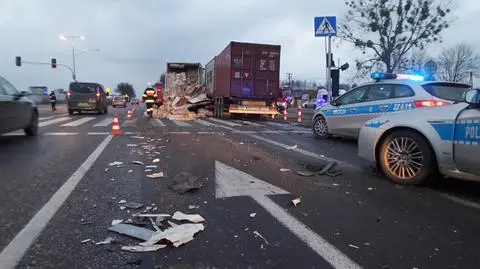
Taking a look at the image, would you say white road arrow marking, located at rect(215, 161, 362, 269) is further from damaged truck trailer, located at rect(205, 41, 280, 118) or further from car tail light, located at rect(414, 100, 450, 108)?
damaged truck trailer, located at rect(205, 41, 280, 118)

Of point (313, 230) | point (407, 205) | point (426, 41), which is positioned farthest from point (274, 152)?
point (426, 41)

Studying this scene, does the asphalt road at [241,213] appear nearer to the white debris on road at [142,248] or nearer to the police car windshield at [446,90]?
the white debris on road at [142,248]

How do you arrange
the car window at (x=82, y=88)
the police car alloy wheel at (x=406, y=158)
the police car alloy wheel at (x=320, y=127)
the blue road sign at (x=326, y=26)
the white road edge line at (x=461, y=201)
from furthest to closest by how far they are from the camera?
the car window at (x=82, y=88) → the blue road sign at (x=326, y=26) → the police car alloy wheel at (x=320, y=127) → the police car alloy wheel at (x=406, y=158) → the white road edge line at (x=461, y=201)

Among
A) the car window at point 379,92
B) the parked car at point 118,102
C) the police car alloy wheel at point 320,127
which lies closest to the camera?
the car window at point 379,92

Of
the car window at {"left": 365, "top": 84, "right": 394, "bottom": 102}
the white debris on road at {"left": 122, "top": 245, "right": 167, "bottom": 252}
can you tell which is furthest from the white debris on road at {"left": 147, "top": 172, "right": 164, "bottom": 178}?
the car window at {"left": 365, "top": 84, "right": 394, "bottom": 102}

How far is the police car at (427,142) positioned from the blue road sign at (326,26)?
8.56 metres

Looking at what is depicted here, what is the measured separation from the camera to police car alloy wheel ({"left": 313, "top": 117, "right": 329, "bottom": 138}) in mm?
12323

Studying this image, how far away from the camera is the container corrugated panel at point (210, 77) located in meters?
25.1

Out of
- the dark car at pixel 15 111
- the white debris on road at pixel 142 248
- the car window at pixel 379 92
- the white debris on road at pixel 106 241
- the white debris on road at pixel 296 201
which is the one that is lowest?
the white debris on road at pixel 142 248

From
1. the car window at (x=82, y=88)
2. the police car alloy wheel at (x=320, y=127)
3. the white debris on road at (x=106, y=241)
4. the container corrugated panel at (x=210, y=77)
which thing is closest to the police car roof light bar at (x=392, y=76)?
the police car alloy wheel at (x=320, y=127)

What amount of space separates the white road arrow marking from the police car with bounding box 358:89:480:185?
67.7 inches

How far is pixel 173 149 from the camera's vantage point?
961 centimetres

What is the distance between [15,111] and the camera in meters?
11.0

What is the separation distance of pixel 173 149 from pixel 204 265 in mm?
6242
